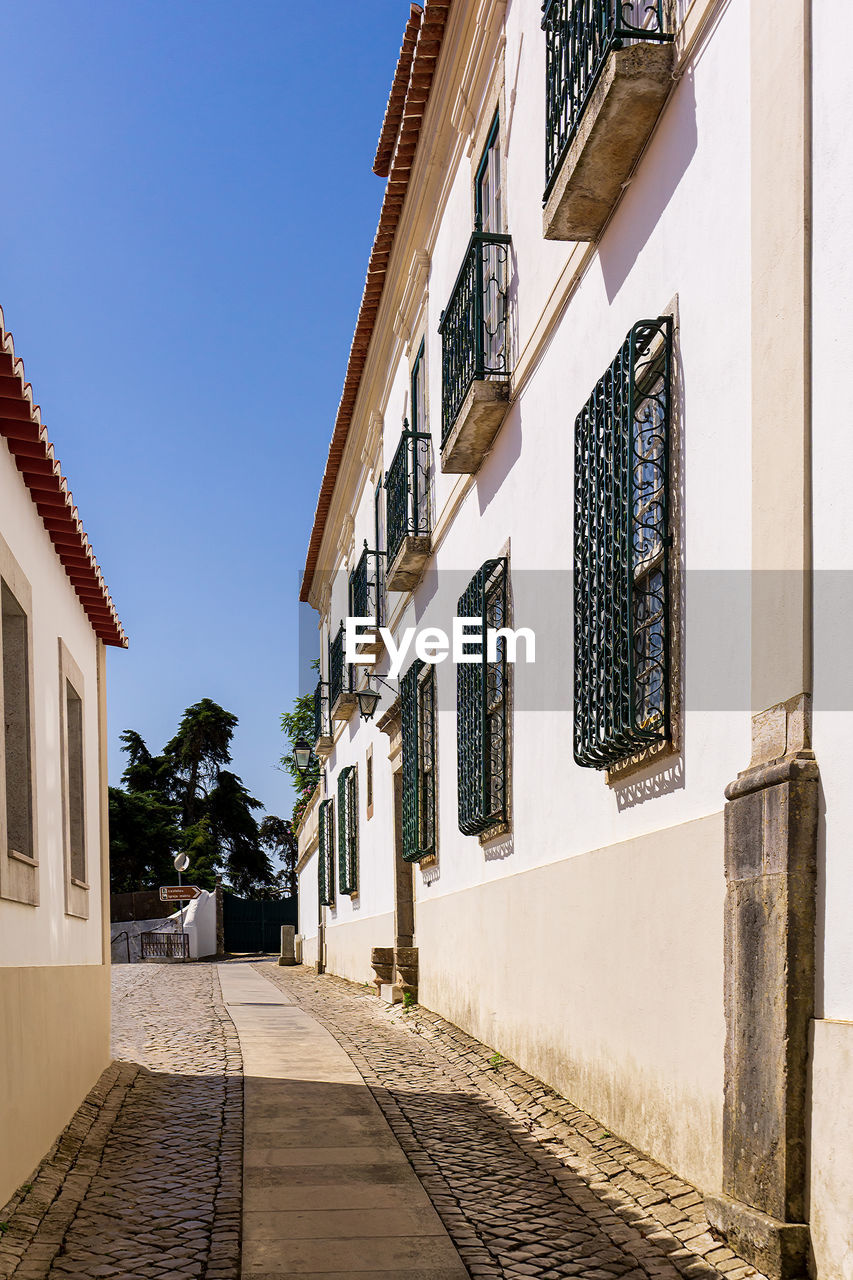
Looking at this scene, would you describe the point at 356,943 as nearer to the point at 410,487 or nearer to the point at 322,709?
the point at 322,709

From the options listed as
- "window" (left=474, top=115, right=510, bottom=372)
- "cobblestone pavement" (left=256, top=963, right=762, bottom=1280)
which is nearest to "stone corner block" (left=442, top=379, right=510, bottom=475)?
"window" (left=474, top=115, right=510, bottom=372)

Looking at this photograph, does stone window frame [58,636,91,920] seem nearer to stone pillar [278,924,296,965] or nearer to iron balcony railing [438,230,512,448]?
iron balcony railing [438,230,512,448]

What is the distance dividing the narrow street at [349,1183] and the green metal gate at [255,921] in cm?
2869

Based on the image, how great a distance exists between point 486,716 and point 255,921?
3059cm

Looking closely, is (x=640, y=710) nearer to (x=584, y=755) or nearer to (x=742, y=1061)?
(x=584, y=755)

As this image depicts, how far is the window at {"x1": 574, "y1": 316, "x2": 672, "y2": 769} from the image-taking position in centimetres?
555

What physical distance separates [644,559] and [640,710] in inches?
25.1

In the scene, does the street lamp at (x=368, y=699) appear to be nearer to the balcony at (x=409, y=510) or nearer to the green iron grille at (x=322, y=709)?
the balcony at (x=409, y=510)

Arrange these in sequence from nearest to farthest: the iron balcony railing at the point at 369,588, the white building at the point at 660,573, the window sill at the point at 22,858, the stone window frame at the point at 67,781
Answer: the white building at the point at 660,573 < the window sill at the point at 22,858 < the stone window frame at the point at 67,781 < the iron balcony railing at the point at 369,588

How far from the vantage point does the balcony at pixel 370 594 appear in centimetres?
1522

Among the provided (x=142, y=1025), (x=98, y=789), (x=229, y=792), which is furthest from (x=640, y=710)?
(x=229, y=792)

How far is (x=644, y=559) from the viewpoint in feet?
19.2

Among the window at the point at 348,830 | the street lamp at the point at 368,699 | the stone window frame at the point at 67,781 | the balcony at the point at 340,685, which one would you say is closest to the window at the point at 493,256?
the stone window frame at the point at 67,781

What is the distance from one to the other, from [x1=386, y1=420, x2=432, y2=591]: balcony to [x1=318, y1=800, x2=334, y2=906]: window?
9.53 m
